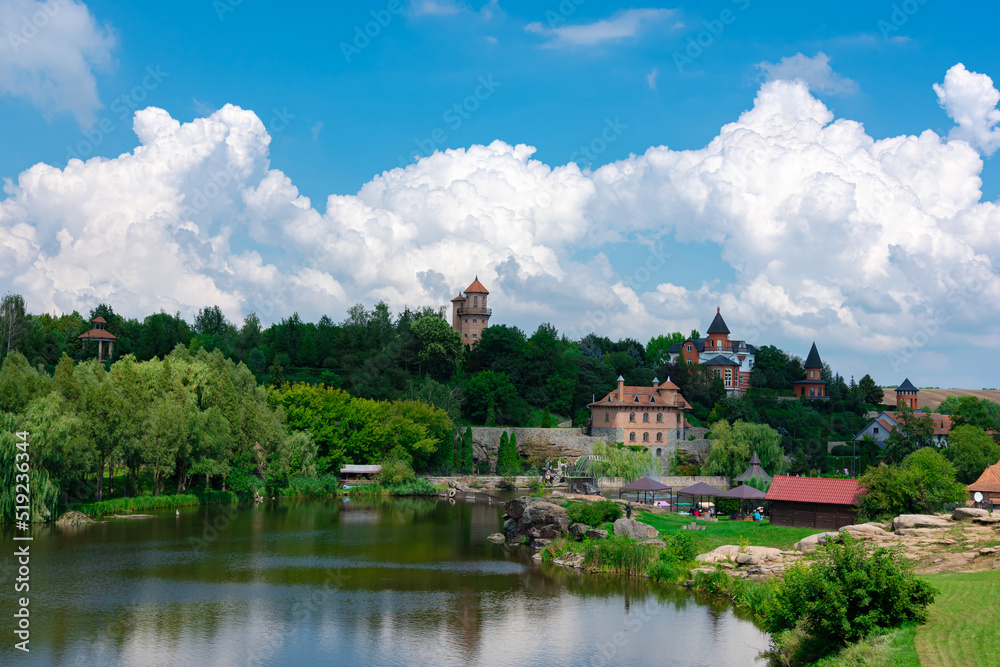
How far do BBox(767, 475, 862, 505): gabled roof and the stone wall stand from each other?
29.0 m

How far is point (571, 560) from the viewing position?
2969cm

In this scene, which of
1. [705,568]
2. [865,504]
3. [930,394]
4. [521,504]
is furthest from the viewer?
[930,394]

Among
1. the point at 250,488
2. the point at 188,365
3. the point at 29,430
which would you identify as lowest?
the point at 250,488

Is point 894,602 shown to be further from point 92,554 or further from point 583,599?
point 92,554

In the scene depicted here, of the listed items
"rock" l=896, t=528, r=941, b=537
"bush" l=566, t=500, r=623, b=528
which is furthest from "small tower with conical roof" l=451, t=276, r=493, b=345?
"rock" l=896, t=528, r=941, b=537

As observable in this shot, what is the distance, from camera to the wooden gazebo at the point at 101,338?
74625mm

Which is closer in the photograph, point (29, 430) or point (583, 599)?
point (583, 599)

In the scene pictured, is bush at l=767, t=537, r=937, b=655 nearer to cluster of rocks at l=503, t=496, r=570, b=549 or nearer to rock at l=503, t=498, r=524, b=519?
cluster of rocks at l=503, t=496, r=570, b=549

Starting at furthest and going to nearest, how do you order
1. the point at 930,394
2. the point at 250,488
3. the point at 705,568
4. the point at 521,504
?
the point at 930,394 < the point at 250,488 < the point at 521,504 < the point at 705,568

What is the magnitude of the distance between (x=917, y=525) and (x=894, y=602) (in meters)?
12.0

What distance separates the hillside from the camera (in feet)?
308

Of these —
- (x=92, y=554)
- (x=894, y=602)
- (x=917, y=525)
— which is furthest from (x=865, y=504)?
(x=92, y=554)

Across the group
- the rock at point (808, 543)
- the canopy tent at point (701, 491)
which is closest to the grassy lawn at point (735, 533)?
the rock at point (808, 543)

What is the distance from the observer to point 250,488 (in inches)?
1832
